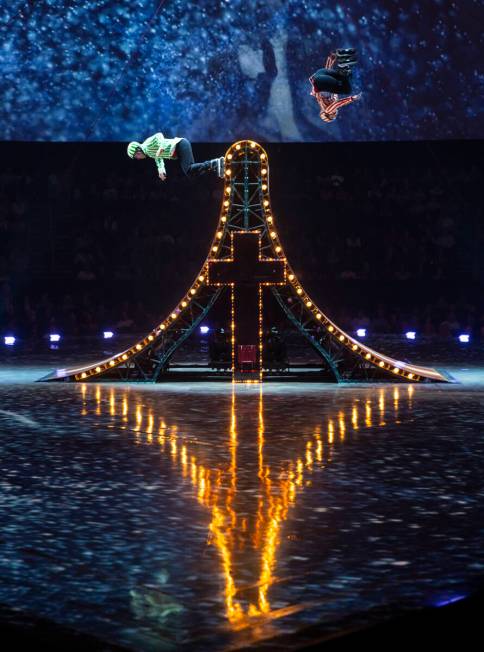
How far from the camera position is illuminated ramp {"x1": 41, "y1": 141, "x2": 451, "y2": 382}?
13.6 metres

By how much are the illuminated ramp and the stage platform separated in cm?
288

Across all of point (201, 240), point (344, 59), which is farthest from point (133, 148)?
point (201, 240)

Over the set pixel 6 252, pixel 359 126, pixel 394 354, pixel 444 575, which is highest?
pixel 359 126

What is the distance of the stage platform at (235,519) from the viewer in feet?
13.6

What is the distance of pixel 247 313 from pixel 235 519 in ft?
27.5

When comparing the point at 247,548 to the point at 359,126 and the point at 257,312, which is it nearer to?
the point at 257,312

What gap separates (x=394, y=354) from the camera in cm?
1839

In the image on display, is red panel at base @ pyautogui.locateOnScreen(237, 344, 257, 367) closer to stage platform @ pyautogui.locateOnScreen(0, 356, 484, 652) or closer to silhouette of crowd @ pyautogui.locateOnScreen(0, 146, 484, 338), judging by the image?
stage platform @ pyautogui.locateOnScreen(0, 356, 484, 652)

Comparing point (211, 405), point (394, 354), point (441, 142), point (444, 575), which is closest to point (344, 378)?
point (211, 405)

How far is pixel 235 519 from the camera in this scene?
5.81 meters

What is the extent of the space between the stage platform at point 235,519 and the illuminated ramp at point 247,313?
288cm

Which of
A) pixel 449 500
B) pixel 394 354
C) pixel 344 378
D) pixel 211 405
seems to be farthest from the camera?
pixel 394 354

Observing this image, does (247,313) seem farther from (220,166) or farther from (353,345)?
(220,166)

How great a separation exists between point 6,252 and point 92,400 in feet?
40.8
